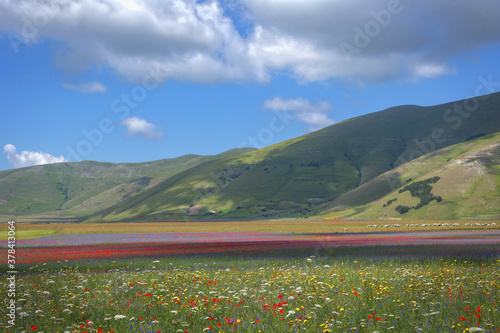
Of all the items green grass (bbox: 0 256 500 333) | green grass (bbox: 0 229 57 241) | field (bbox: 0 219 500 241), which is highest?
green grass (bbox: 0 256 500 333)

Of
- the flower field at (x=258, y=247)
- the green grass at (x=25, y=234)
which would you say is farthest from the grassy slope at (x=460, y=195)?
the green grass at (x=25, y=234)

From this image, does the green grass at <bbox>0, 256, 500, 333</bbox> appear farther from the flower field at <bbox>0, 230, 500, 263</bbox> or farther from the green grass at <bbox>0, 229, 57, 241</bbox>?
the green grass at <bbox>0, 229, 57, 241</bbox>

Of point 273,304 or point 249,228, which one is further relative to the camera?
point 249,228

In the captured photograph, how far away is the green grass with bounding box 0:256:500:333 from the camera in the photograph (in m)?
9.88

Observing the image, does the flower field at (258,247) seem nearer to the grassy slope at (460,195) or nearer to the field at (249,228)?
the field at (249,228)

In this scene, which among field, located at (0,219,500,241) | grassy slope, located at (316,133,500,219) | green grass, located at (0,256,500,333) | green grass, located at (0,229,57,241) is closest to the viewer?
green grass, located at (0,256,500,333)

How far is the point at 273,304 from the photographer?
1184cm

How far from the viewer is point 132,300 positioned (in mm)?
12922

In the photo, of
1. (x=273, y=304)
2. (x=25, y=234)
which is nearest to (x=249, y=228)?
(x=25, y=234)

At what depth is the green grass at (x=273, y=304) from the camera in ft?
32.4

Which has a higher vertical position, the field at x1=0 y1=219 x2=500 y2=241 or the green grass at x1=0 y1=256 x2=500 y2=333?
the green grass at x1=0 y1=256 x2=500 y2=333

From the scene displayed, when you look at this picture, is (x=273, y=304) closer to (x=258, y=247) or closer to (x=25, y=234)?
(x=258, y=247)

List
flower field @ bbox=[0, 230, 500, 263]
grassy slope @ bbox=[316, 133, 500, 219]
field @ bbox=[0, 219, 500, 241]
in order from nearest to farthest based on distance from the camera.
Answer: flower field @ bbox=[0, 230, 500, 263], field @ bbox=[0, 219, 500, 241], grassy slope @ bbox=[316, 133, 500, 219]

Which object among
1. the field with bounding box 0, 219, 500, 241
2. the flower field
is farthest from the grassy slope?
the flower field
